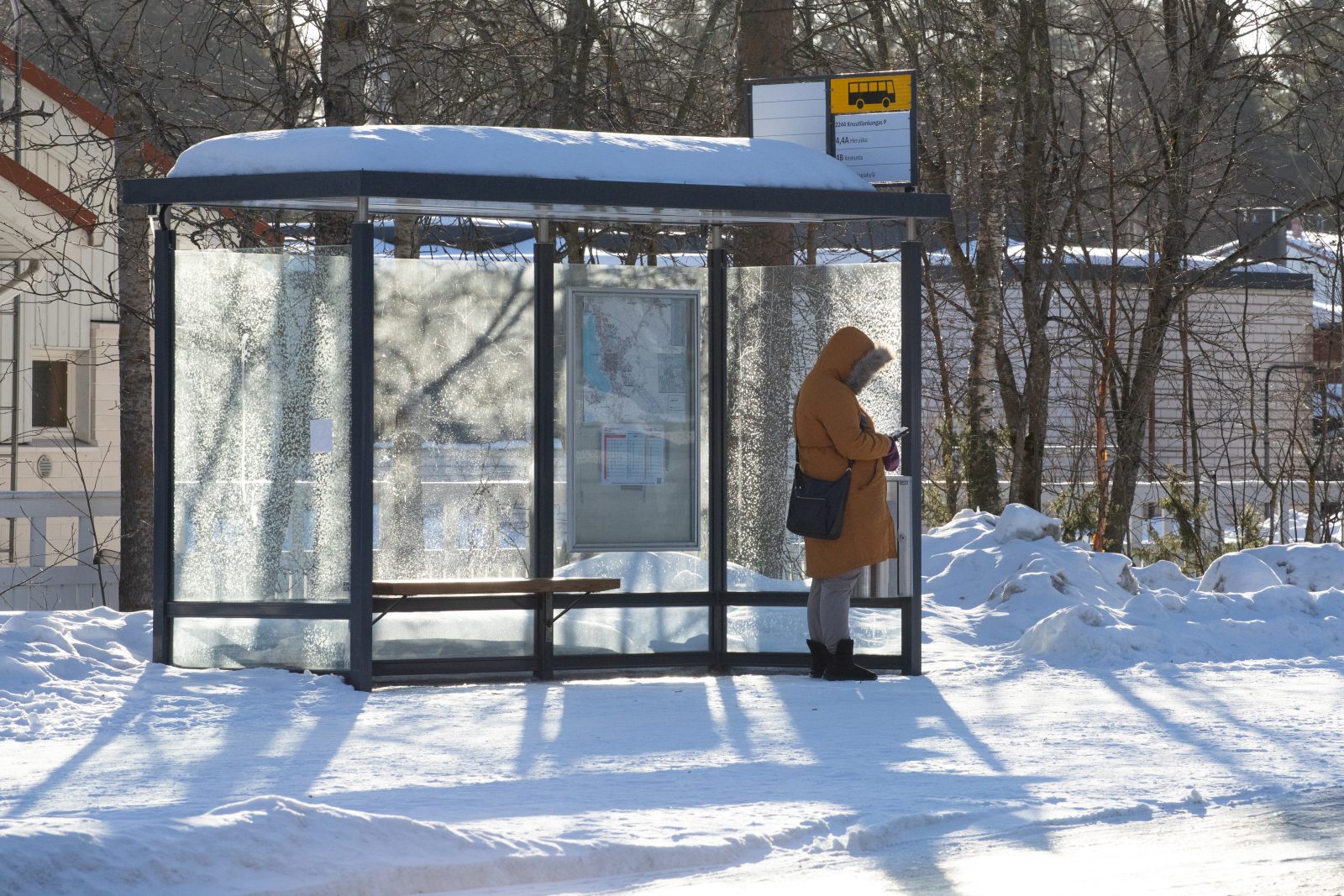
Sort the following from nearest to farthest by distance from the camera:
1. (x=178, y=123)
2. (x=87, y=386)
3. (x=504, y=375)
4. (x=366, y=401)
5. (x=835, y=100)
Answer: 1. (x=366, y=401)
2. (x=504, y=375)
3. (x=835, y=100)
4. (x=178, y=123)
5. (x=87, y=386)

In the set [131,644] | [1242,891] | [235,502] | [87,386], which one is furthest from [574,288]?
[87,386]

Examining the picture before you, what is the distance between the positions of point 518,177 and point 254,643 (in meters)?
2.56

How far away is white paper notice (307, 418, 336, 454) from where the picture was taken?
7.90 metres

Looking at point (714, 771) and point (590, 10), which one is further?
point (590, 10)

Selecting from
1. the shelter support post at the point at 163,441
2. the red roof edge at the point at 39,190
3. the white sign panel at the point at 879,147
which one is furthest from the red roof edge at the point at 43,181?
the white sign panel at the point at 879,147

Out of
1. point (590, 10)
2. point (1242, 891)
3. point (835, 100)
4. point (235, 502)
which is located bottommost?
point (1242, 891)

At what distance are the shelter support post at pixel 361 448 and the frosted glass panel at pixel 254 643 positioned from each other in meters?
0.25

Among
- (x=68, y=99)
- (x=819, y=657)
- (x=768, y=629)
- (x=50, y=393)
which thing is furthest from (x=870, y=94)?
(x=50, y=393)

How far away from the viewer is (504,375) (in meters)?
8.33

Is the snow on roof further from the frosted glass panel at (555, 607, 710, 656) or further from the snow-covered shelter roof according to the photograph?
the frosted glass panel at (555, 607, 710, 656)

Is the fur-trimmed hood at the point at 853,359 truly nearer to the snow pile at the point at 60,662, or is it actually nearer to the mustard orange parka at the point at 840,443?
the mustard orange parka at the point at 840,443

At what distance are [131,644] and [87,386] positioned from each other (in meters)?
13.9

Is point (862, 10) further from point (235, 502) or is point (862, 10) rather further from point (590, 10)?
point (235, 502)

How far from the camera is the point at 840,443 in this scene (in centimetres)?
795
